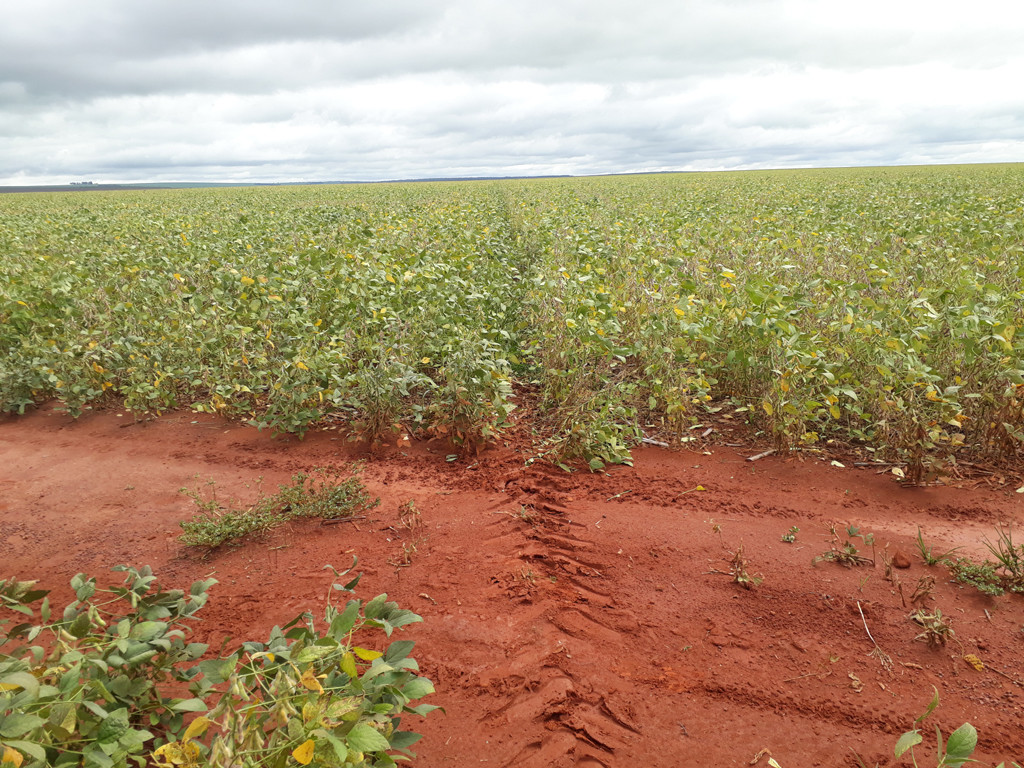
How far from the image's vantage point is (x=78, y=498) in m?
4.20

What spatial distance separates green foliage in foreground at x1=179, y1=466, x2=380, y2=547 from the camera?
3.50 meters

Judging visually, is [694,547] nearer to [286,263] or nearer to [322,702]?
[322,702]

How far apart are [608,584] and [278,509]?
2.15 m

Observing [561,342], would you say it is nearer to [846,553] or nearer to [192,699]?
[846,553]

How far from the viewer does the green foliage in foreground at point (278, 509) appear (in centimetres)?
350

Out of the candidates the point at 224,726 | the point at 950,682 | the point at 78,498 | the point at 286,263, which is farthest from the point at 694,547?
the point at 286,263

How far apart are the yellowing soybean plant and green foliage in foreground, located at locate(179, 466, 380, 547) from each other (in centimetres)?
91

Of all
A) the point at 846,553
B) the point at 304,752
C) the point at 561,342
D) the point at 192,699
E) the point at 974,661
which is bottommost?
the point at 974,661

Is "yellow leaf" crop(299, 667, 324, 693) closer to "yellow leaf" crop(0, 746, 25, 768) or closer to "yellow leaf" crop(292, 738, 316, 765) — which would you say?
"yellow leaf" crop(292, 738, 316, 765)

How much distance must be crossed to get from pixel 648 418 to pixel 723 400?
0.80 metres

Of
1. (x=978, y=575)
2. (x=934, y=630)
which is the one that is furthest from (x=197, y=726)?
(x=978, y=575)

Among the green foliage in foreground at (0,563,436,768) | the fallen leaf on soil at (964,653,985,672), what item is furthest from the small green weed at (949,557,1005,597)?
the green foliage in foreground at (0,563,436,768)

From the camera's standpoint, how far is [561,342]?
5801 mm

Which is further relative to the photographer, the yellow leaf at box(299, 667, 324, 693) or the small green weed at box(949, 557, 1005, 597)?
the small green weed at box(949, 557, 1005, 597)
